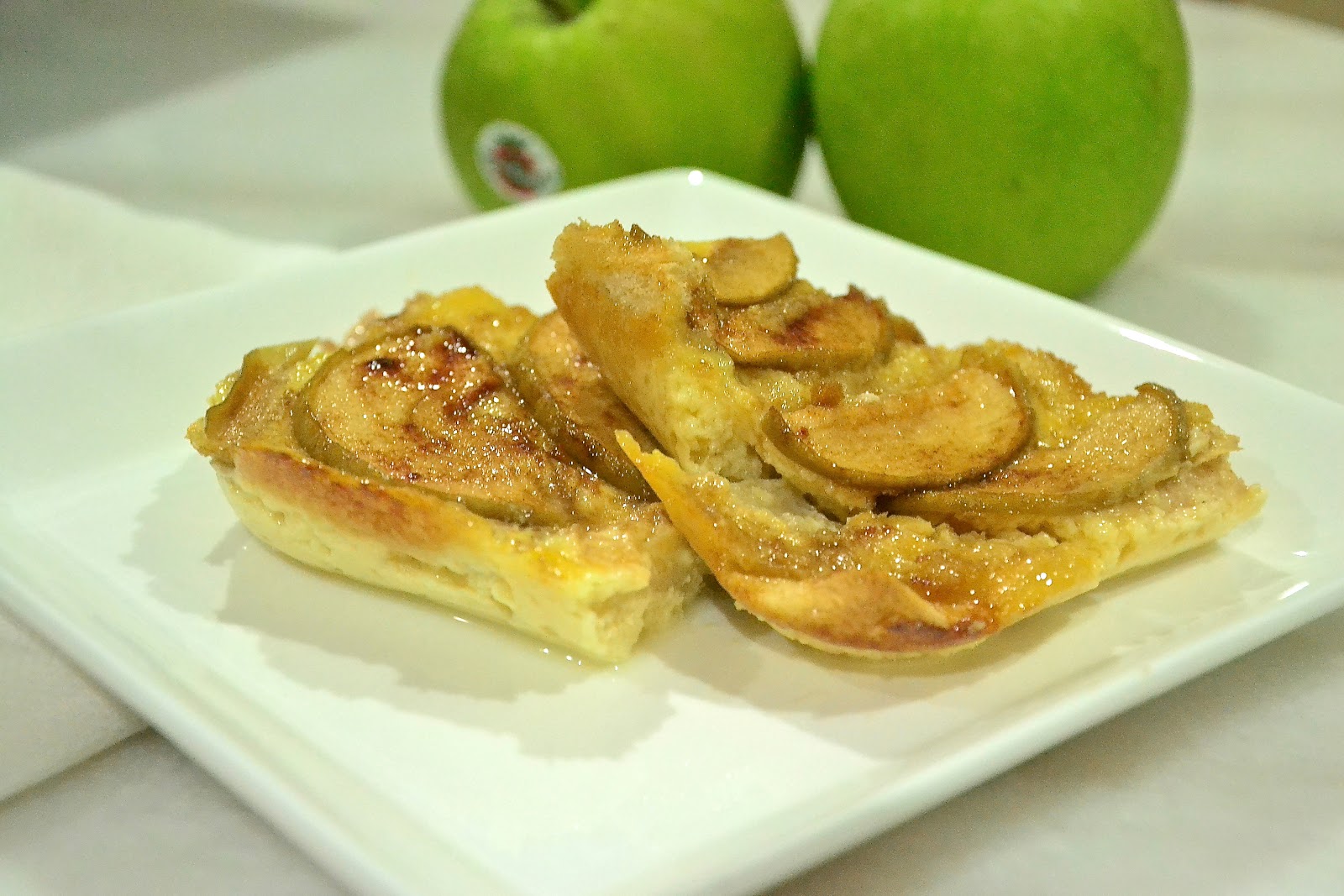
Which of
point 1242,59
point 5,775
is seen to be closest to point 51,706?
point 5,775

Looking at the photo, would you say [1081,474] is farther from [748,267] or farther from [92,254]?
[92,254]

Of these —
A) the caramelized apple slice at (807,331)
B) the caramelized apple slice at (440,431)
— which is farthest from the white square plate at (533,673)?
the caramelized apple slice at (807,331)

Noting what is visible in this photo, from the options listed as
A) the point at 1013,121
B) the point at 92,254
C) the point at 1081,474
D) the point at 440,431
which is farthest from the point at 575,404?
the point at 92,254

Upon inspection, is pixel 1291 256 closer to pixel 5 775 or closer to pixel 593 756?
pixel 593 756

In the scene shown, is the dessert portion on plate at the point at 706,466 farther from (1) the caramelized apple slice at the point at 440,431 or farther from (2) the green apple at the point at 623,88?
(2) the green apple at the point at 623,88

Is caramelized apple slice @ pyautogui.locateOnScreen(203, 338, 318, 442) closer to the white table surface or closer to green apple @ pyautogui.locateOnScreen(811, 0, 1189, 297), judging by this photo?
the white table surface
